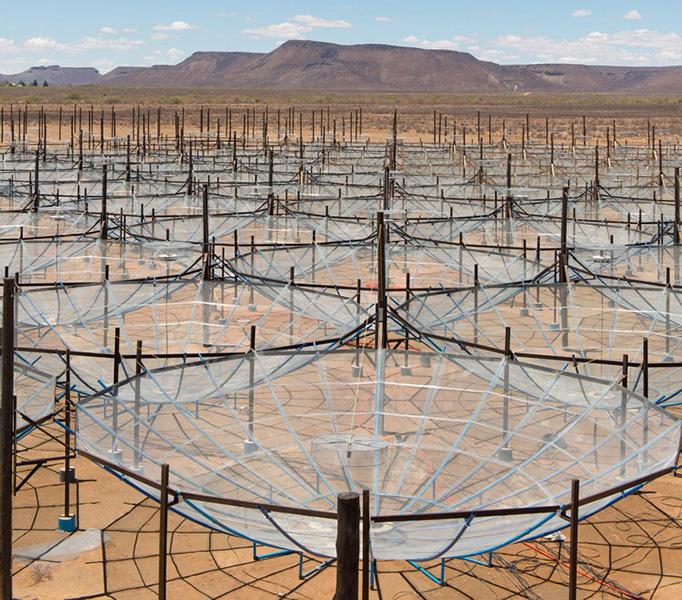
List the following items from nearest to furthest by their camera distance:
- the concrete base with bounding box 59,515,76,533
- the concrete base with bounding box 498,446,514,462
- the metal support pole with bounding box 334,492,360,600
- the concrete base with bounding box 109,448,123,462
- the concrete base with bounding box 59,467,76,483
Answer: the metal support pole with bounding box 334,492,360,600
the concrete base with bounding box 109,448,123,462
the concrete base with bounding box 498,446,514,462
the concrete base with bounding box 59,515,76,533
the concrete base with bounding box 59,467,76,483

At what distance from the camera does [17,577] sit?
17.7 meters

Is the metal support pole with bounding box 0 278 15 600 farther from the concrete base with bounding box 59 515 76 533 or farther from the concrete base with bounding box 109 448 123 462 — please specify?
the concrete base with bounding box 59 515 76 533

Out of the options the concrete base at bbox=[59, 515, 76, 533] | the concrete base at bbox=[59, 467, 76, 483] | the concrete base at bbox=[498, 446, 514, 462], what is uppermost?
the concrete base at bbox=[498, 446, 514, 462]

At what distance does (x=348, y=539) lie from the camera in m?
11.8

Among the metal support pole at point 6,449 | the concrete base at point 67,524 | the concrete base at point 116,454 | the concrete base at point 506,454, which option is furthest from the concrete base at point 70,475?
the concrete base at point 506,454

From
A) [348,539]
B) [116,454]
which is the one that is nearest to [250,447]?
[116,454]

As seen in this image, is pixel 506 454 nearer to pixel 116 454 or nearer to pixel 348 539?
pixel 116 454

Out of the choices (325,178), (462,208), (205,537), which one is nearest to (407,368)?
(205,537)

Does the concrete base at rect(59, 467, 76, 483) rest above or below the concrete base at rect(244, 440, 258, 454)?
below

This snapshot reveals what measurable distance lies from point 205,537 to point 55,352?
205 inches

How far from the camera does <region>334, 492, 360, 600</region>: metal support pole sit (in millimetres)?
11711

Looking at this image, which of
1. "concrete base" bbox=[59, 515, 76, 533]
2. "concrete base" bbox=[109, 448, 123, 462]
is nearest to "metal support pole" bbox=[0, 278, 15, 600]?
"concrete base" bbox=[109, 448, 123, 462]

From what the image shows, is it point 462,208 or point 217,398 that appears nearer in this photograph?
point 217,398

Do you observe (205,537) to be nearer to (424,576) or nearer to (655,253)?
(424,576)
